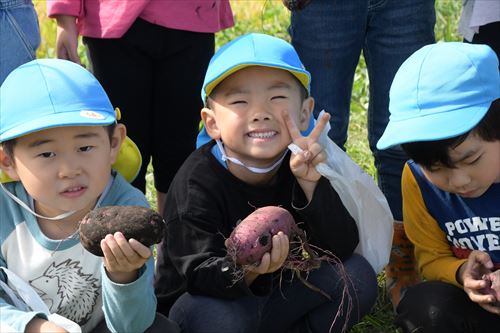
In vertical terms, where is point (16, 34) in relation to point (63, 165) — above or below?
above

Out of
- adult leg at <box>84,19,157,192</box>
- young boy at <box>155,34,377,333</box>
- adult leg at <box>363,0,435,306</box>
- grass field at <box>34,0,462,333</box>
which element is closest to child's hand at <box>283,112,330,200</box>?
young boy at <box>155,34,377,333</box>

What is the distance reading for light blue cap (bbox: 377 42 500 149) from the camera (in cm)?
270

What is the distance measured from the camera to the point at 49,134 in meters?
2.73

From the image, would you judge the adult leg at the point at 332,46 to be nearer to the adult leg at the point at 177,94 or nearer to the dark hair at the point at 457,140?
the adult leg at the point at 177,94

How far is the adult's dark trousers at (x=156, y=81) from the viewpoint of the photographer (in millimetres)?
3447

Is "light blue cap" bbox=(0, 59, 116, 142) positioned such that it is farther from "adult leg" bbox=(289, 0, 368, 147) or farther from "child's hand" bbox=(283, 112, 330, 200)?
"adult leg" bbox=(289, 0, 368, 147)

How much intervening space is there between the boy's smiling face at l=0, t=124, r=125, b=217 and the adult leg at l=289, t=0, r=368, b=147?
1.00 m

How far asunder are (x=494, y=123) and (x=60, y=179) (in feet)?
4.50

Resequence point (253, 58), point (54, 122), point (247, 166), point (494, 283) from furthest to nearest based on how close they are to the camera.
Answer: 1. point (247, 166)
2. point (253, 58)
3. point (494, 283)
4. point (54, 122)

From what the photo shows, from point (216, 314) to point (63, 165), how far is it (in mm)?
701

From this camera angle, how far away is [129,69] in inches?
137

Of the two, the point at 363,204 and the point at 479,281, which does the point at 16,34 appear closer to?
the point at 363,204

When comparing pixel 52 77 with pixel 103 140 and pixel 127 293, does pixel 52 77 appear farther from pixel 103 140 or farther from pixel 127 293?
pixel 127 293

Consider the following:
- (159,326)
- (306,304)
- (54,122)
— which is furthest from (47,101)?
(306,304)
